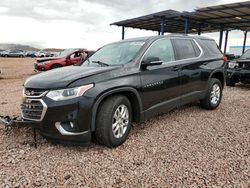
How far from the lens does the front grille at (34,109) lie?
338cm

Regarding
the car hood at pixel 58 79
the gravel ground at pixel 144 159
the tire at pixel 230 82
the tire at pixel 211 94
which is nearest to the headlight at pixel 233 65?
the tire at pixel 230 82

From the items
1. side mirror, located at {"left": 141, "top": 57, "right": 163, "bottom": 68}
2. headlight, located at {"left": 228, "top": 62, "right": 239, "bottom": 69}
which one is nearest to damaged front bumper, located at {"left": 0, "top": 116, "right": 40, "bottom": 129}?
side mirror, located at {"left": 141, "top": 57, "right": 163, "bottom": 68}

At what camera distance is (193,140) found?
13.5 feet

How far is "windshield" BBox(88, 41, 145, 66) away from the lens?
4.28 metres

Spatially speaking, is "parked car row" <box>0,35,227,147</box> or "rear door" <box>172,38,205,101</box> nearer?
"parked car row" <box>0,35,227,147</box>

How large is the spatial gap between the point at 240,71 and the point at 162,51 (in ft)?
17.9

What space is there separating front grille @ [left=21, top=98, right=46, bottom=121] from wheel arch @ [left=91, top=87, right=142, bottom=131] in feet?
2.28

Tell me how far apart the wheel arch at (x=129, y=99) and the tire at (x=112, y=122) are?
8 cm

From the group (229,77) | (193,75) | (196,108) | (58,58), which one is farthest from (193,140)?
(58,58)

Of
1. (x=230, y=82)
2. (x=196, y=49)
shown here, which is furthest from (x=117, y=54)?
(x=230, y=82)

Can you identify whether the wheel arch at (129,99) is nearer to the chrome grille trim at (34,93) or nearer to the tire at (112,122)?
the tire at (112,122)

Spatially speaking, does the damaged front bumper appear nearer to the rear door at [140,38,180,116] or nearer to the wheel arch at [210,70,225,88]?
the rear door at [140,38,180,116]

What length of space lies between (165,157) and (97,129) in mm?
1054

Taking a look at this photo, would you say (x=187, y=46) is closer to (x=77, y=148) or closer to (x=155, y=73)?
(x=155, y=73)
